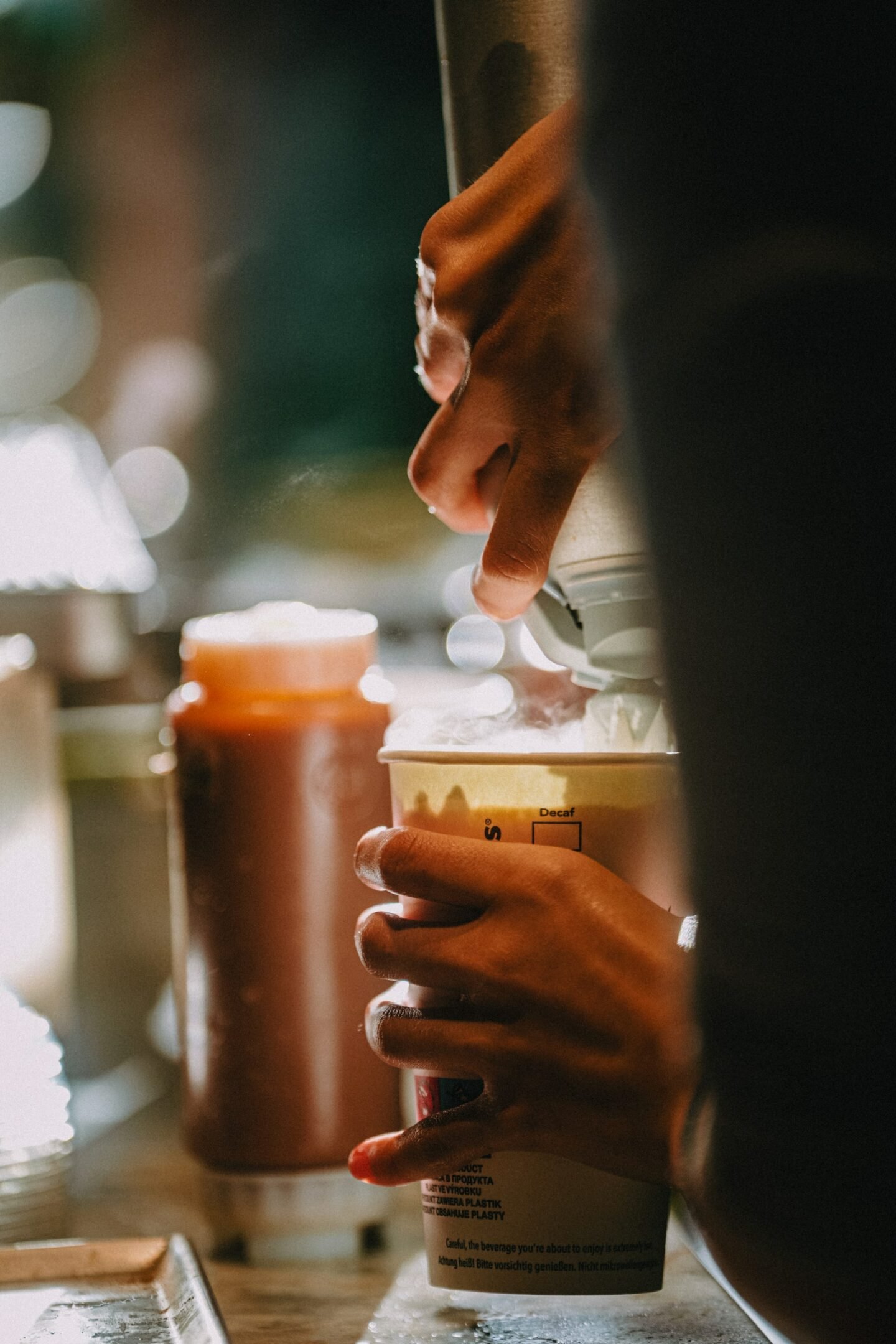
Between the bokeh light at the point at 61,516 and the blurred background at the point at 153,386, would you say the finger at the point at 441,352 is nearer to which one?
the blurred background at the point at 153,386

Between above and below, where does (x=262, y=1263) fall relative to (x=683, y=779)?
below

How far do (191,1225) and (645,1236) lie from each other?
1.54 ft

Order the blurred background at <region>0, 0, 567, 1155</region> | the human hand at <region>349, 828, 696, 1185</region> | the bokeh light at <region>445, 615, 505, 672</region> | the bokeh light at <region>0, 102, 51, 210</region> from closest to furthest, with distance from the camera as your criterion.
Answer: the human hand at <region>349, 828, 696, 1185</region> < the blurred background at <region>0, 0, 567, 1155</region> < the bokeh light at <region>0, 102, 51, 210</region> < the bokeh light at <region>445, 615, 505, 672</region>

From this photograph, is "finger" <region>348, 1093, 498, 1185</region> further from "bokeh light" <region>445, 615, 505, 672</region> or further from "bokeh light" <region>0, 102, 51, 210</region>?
"bokeh light" <region>0, 102, 51, 210</region>

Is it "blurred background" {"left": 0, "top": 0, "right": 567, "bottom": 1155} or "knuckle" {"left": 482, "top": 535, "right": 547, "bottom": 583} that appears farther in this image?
"blurred background" {"left": 0, "top": 0, "right": 567, "bottom": 1155}

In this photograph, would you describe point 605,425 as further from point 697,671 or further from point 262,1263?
point 262,1263

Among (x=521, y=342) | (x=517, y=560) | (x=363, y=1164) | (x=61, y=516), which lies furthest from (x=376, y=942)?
(x=61, y=516)

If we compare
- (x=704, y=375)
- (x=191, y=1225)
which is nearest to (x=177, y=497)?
(x=191, y=1225)

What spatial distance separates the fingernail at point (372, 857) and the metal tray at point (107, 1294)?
254 millimetres

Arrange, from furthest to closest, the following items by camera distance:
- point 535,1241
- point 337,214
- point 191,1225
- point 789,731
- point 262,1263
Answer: point 337,214
point 191,1225
point 262,1263
point 535,1241
point 789,731

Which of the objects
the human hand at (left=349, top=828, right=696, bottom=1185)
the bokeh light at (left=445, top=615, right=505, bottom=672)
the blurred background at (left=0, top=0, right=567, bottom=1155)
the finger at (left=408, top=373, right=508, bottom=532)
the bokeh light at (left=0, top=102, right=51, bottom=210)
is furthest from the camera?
the bokeh light at (left=445, top=615, right=505, bottom=672)

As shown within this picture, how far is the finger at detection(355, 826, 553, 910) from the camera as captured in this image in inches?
24.8

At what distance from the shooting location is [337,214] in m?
1.35

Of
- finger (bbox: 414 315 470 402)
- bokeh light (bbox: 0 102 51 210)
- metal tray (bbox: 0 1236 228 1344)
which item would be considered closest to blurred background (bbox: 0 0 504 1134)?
bokeh light (bbox: 0 102 51 210)
